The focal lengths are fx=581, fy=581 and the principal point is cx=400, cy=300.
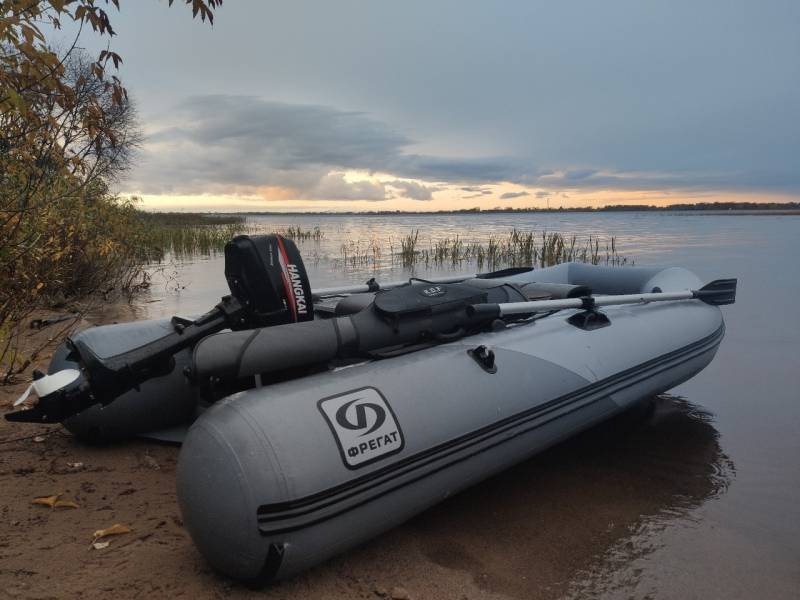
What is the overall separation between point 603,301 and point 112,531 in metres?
2.82

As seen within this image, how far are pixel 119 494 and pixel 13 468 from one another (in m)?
0.60

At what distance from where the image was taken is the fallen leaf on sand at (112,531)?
222 cm

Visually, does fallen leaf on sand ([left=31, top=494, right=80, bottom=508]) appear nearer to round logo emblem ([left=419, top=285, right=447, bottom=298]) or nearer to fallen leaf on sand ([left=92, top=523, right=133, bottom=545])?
fallen leaf on sand ([left=92, top=523, right=133, bottom=545])

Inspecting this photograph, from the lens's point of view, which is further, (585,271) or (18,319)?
(585,271)

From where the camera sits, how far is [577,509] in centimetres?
281

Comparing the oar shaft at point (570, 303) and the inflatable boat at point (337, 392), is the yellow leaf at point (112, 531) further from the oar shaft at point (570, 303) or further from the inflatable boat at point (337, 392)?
the oar shaft at point (570, 303)

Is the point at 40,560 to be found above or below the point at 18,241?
below

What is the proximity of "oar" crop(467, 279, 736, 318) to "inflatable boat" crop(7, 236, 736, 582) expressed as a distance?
16 millimetres

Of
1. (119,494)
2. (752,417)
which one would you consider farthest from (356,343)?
(752,417)

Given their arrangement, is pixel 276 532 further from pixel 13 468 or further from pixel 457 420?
pixel 13 468

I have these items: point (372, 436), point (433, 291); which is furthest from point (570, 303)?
point (372, 436)

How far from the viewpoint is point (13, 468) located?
9.14 ft

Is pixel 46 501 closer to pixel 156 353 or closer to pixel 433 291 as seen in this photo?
pixel 156 353

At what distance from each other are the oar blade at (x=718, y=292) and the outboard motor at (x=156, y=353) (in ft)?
10.5
